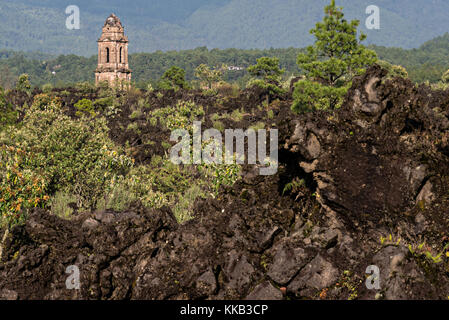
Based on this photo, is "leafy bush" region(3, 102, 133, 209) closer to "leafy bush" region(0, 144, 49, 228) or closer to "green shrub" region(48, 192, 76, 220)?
"green shrub" region(48, 192, 76, 220)

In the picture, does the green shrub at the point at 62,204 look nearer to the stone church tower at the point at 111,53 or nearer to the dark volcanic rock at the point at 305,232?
the dark volcanic rock at the point at 305,232

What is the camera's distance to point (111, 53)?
101 m

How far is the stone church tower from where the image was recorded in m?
99.7

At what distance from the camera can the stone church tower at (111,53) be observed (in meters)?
99.7

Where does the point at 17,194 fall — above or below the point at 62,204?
above

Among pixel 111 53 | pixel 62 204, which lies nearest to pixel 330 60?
pixel 62 204

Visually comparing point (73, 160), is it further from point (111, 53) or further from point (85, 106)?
point (111, 53)

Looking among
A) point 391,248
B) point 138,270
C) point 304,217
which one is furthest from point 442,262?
point 138,270

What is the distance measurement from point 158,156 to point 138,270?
28.1 meters

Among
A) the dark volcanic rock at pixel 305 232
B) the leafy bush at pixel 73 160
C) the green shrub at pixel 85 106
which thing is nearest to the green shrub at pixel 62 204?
the leafy bush at pixel 73 160

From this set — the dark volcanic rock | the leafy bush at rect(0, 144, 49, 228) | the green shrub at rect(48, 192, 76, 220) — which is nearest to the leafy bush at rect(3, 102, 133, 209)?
the green shrub at rect(48, 192, 76, 220)

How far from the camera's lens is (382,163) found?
16.0 metres
